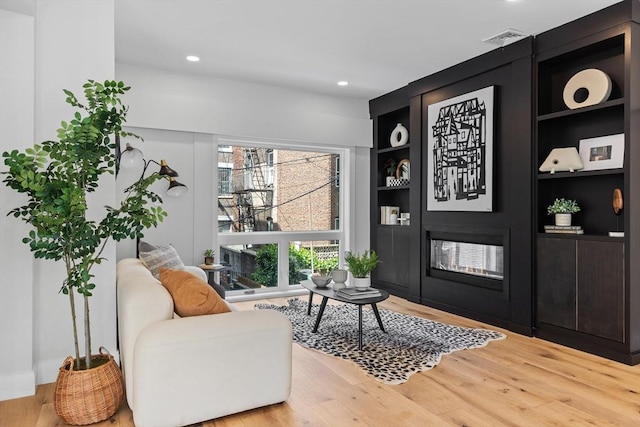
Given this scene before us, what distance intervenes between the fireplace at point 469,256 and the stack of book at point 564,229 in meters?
0.41

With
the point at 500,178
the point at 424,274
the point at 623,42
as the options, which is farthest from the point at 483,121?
the point at 424,274

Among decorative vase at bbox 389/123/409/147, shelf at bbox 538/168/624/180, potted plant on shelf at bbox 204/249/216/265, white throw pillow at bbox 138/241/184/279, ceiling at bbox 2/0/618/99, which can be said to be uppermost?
ceiling at bbox 2/0/618/99

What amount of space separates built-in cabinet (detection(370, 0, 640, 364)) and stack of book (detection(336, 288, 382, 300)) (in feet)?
4.26

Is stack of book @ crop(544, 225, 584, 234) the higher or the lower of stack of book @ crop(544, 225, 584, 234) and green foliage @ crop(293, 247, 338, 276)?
the higher

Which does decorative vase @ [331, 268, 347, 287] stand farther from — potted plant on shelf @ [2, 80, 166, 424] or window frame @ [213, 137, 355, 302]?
potted plant on shelf @ [2, 80, 166, 424]

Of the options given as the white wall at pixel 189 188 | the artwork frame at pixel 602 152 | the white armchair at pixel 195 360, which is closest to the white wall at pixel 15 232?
the white armchair at pixel 195 360

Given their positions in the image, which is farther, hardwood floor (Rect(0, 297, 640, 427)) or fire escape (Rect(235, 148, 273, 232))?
fire escape (Rect(235, 148, 273, 232))

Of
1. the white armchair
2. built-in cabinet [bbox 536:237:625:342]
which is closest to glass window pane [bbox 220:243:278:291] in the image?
the white armchair

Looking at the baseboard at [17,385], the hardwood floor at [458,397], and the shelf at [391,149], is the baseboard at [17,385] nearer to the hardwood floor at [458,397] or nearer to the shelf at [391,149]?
the hardwood floor at [458,397]

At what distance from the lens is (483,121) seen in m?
4.21

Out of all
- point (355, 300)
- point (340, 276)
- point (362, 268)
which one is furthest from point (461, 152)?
point (355, 300)

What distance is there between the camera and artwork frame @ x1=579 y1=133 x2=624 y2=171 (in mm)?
3357

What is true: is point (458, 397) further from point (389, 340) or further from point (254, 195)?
point (254, 195)

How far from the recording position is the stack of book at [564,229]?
3.49 metres
